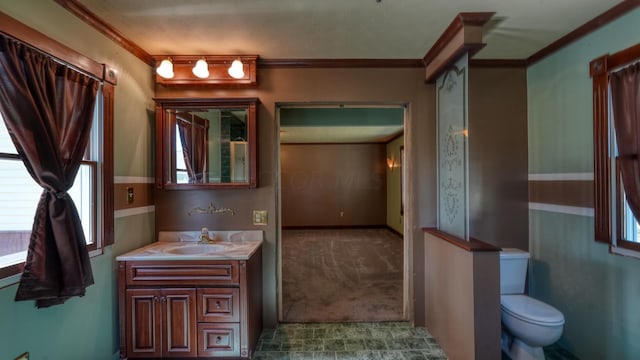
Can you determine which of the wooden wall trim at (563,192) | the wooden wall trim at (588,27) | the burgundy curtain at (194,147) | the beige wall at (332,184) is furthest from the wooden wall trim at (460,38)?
the beige wall at (332,184)

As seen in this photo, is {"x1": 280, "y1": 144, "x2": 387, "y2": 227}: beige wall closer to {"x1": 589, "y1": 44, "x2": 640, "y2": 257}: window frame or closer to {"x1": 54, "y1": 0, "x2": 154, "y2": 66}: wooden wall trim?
{"x1": 54, "y1": 0, "x2": 154, "y2": 66}: wooden wall trim

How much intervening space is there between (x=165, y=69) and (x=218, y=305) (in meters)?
1.94

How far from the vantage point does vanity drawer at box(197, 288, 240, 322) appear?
2074mm

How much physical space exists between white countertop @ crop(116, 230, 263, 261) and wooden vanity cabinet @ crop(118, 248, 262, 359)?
0.04m

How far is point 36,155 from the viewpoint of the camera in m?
1.48

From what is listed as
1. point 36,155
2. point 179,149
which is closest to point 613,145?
point 179,149

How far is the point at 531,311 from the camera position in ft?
6.56

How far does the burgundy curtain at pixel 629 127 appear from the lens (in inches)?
67.9

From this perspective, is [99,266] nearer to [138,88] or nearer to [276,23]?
[138,88]

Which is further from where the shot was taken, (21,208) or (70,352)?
(70,352)

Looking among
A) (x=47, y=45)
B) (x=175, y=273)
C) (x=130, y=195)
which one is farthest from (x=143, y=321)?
(x=47, y=45)

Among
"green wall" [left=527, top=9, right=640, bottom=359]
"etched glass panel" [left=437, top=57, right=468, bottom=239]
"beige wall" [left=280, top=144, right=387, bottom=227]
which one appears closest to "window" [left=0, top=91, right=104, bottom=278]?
"etched glass panel" [left=437, top=57, right=468, bottom=239]

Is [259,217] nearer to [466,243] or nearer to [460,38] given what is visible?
[466,243]

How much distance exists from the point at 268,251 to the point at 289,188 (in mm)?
5371
